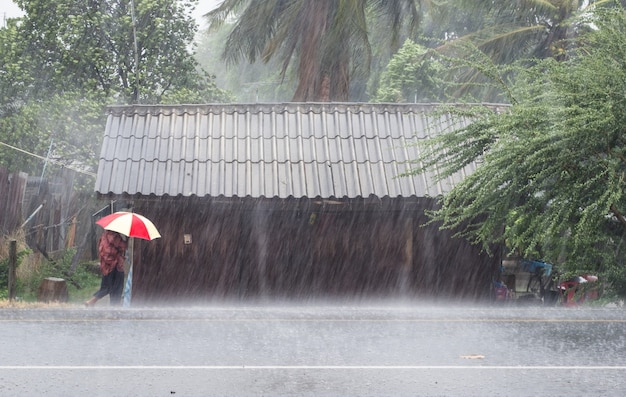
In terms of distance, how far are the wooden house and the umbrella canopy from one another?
2.00 feet

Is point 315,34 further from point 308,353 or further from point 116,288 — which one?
point 308,353

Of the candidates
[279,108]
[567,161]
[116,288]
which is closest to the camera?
[567,161]

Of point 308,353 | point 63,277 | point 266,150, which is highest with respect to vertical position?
point 266,150

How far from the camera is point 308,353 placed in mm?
4262

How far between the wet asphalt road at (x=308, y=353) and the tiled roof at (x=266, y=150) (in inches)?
221

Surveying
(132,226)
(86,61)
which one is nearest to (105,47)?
(86,61)

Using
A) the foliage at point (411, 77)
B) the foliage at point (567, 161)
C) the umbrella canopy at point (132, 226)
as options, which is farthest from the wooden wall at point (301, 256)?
the foliage at point (411, 77)

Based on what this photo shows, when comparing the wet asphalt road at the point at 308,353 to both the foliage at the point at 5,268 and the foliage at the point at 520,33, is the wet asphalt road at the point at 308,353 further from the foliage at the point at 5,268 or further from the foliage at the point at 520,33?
the foliage at the point at 520,33

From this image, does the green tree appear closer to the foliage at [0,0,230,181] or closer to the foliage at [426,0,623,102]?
the foliage at [0,0,230,181]

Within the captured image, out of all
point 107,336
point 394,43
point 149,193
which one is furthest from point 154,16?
point 107,336

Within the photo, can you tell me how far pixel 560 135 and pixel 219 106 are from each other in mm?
6515

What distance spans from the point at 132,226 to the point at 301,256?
2.42 metres

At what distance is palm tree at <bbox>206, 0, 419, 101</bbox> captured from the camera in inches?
808

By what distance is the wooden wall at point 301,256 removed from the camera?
11.5 m
